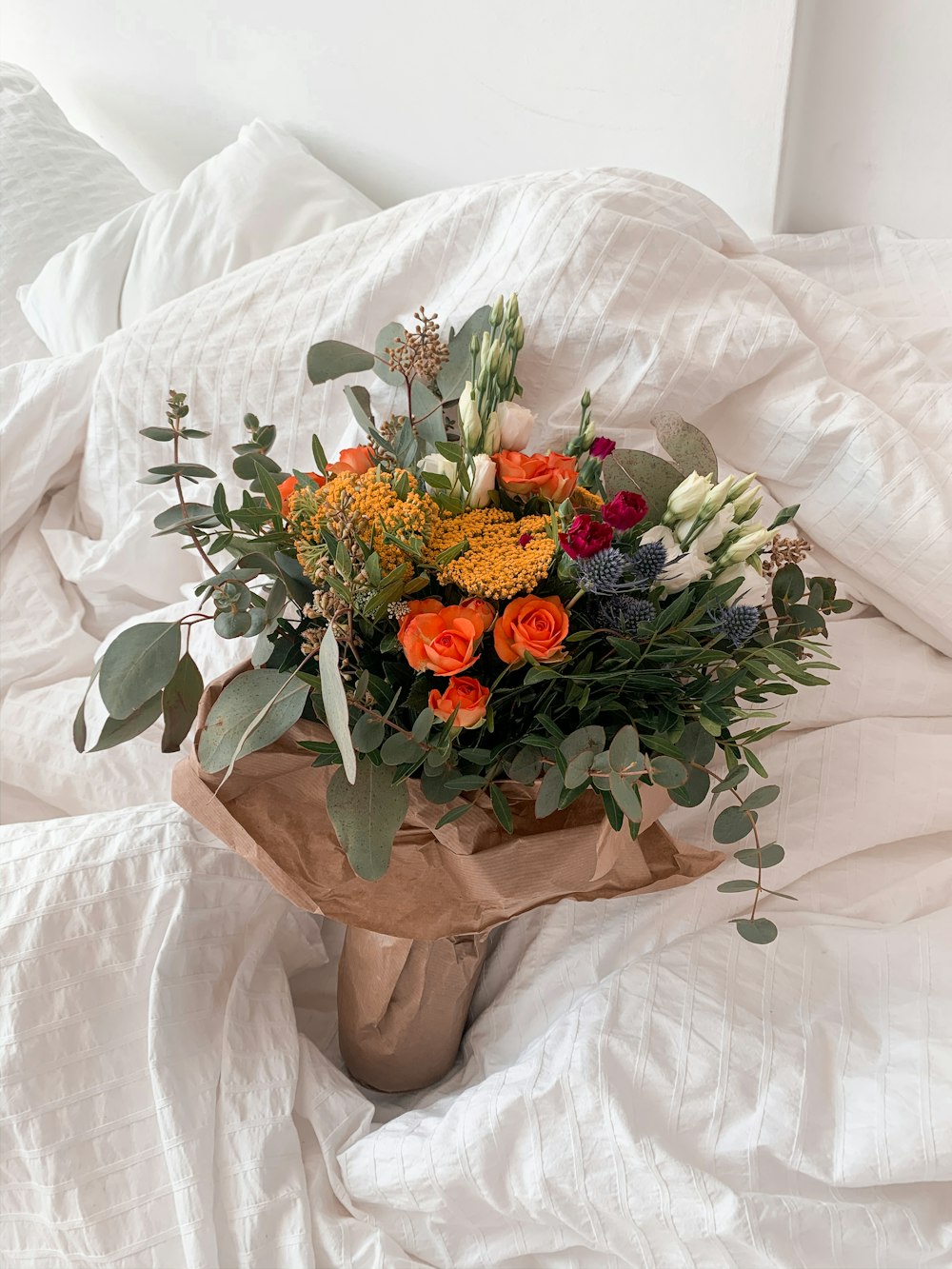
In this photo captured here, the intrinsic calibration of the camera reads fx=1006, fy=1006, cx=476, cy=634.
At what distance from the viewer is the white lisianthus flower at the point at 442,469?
59 centimetres

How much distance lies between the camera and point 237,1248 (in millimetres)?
727

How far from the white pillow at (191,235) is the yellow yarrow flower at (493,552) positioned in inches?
31.6

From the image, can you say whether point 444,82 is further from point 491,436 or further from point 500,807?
point 500,807

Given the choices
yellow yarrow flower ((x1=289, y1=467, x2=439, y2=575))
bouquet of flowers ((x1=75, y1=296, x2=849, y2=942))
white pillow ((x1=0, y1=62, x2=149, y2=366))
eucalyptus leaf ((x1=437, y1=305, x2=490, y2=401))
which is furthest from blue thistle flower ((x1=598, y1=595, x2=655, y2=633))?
white pillow ((x1=0, y1=62, x2=149, y2=366))

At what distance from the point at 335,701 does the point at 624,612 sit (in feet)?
0.53

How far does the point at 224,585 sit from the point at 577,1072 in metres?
0.42

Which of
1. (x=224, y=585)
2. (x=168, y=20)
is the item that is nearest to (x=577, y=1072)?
(x=224, y=585)

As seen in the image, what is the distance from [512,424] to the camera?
0.60 meters

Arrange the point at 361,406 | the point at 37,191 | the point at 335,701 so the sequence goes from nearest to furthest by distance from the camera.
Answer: the point at 335,701, the point at 361,406, the point at 37,191

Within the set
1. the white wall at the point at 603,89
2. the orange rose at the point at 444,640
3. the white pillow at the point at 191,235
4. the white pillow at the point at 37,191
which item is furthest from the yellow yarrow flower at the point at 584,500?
the white pillow at the point at 37,191

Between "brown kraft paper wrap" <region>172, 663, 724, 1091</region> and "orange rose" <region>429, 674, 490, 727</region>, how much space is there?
12 centimetres

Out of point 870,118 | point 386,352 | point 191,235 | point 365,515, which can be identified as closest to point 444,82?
point 191,235

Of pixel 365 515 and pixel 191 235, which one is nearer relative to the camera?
pixel 365 515

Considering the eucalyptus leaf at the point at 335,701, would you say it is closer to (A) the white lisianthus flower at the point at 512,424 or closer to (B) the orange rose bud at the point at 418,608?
(B) the orange rose bud at the point at 418,608
